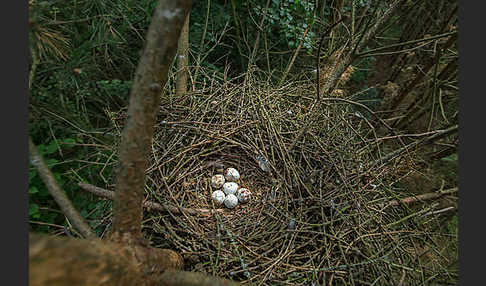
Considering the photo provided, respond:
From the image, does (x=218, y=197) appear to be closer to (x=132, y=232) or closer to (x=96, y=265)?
(x=132, y=232)

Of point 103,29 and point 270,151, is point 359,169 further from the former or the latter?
point 103,29

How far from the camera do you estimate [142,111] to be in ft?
2.61

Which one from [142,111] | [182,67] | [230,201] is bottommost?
[230,201]

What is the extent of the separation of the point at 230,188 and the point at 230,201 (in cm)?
8

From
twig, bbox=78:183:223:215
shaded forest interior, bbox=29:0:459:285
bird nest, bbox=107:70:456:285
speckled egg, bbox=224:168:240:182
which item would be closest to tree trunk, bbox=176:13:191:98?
shaded forest interior, bbox=29:0:459:285

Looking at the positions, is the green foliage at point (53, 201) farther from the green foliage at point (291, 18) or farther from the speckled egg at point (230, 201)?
the green foliage at point (291, 18)

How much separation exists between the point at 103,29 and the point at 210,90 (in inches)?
39.2

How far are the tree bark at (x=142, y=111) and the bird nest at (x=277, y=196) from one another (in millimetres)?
540

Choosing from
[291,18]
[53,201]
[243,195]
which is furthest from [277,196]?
[53,201]

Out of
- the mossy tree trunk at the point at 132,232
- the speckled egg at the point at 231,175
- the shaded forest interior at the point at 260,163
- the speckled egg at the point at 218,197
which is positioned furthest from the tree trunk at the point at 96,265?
the speckled egg at the point at 231,175

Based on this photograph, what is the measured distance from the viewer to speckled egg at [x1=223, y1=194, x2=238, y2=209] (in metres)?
1.73

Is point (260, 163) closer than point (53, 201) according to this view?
Yes

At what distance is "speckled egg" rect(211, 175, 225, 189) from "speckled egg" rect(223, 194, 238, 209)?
0.10 m

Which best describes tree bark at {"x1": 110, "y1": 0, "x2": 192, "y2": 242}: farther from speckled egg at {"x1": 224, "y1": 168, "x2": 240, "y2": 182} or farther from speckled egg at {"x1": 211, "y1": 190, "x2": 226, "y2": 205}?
speckled egg at {"x1": 224, "y1": 168, "x2": 240, "y2": 182}
